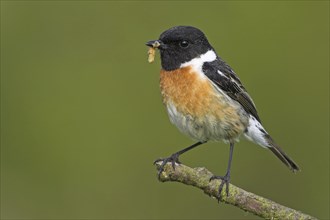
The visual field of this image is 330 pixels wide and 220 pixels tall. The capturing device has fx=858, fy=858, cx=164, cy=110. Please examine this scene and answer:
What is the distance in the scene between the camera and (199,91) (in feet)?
23.9

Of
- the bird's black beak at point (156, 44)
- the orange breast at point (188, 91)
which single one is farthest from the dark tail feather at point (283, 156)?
the bird's black beak at point (156, 44)

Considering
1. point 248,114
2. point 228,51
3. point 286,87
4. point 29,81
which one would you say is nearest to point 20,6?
point 29,81

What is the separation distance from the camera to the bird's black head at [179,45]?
7402 millimetres

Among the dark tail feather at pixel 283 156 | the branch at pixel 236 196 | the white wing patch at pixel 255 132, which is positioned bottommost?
the branch at pixel 236 196

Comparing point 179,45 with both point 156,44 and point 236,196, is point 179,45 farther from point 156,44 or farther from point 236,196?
point 236,196

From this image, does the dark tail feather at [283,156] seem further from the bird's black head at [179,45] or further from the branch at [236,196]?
the branch at [236,196]

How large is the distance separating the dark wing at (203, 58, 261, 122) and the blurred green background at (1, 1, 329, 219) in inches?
75.5

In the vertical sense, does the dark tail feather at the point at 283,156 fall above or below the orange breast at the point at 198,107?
below

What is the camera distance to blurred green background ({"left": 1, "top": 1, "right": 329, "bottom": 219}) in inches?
372

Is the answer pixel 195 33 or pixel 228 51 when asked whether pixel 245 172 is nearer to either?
pixel 228 51

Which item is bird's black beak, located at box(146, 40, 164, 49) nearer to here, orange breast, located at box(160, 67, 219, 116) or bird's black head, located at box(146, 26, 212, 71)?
bird's black head, located at box(146, 26, 212, 71)

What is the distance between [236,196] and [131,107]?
3.67 metres

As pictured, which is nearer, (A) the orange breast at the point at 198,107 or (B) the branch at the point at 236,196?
(B) the branch at the point at 236,196

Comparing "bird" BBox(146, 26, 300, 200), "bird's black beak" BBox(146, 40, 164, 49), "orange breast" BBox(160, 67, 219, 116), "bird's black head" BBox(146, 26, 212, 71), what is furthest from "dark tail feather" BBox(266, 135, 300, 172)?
"bird's black beak" BBox(146, 40, 164, 49)
